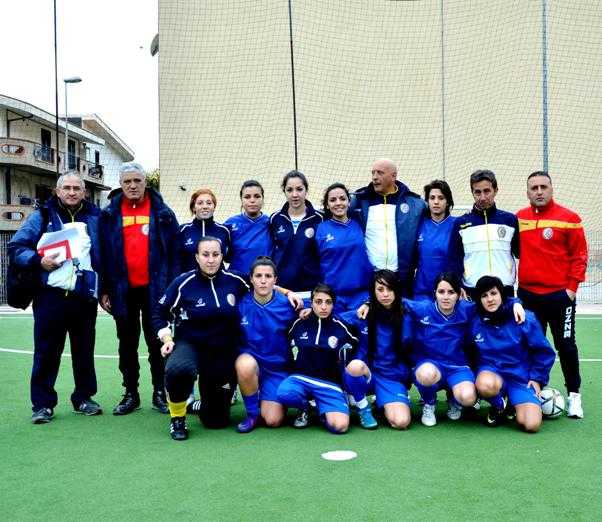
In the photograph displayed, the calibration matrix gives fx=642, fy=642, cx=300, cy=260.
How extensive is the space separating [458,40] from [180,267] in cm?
1075

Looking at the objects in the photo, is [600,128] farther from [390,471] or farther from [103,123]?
[103,123]

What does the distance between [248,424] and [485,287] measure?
1.73 m

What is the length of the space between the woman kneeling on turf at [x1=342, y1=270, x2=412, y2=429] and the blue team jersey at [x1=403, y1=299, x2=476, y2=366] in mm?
83

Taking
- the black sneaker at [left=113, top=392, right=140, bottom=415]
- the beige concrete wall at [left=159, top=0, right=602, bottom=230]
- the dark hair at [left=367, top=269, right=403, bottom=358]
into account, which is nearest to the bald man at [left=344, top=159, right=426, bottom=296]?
the dark hair at [left=367, top=269, right=403, bottom=358]

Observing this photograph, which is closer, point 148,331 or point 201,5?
point 148,331

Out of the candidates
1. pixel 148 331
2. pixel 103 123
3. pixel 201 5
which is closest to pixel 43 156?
pixel 103 123

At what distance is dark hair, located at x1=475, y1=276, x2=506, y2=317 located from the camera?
13.3ft

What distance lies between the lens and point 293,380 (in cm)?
404

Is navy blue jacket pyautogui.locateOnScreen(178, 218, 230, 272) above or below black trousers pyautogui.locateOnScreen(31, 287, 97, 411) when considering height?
above

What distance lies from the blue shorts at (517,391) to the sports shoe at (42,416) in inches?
113

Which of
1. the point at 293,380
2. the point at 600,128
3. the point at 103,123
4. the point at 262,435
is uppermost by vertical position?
the point at 103,123

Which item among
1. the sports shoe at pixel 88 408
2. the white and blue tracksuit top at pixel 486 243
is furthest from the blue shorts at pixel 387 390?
the sports shoe at pixel 88 408

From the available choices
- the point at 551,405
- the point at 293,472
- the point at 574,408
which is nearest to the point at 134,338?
the point at 293,472

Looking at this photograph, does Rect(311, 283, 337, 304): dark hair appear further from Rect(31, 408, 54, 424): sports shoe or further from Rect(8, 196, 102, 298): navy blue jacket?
Rect(31, 408, 54, 424): sports shoe
